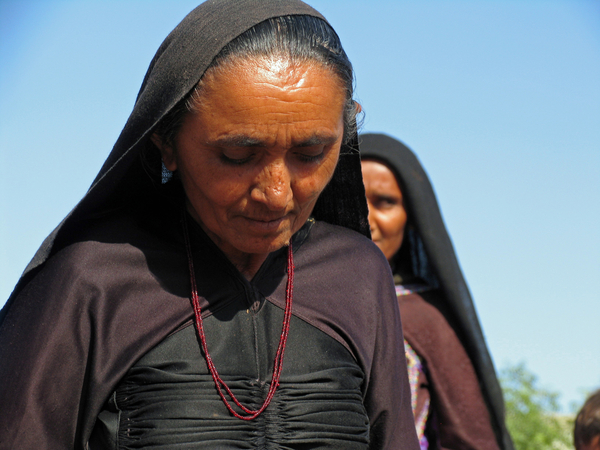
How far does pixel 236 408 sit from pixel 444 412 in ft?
8.17

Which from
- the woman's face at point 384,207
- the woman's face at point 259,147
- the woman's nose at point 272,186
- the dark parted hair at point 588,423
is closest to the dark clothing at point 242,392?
the woman's face at point 259,147

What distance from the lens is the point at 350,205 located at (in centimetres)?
292

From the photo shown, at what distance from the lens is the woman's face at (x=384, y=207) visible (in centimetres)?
517

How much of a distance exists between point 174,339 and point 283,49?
0.91 metres

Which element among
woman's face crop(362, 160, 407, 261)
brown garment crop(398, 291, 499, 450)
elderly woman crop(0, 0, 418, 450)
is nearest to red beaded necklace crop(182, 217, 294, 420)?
elderly woman crop(0, 0, 418, 450)

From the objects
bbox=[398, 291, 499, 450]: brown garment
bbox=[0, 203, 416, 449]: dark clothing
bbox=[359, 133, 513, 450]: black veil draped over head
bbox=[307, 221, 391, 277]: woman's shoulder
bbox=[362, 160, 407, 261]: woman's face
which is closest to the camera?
bbox=[0, 203, 416, 449]: dark clothing

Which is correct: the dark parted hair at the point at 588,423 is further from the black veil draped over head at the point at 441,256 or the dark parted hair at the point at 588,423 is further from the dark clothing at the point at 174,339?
the dark clothing at the point at 174,339

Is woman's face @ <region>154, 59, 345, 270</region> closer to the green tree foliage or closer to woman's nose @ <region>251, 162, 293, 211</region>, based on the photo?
woman's nose @ <region>251, 162, 293, 211</region>

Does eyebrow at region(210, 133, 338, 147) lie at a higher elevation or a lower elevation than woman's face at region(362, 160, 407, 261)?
higher

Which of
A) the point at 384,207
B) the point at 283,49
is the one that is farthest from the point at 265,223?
the point at 384,207

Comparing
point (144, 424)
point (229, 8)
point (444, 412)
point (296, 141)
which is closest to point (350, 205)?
point (296, 141)

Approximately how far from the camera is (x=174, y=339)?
7.72ft

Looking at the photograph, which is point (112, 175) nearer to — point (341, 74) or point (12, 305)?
point (12, 305)

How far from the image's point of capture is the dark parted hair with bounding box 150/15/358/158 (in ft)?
7.38
